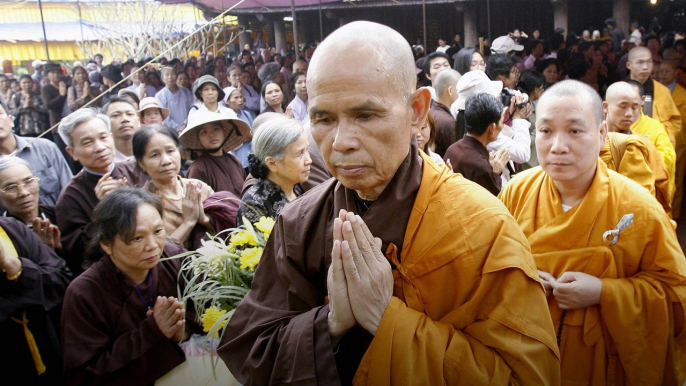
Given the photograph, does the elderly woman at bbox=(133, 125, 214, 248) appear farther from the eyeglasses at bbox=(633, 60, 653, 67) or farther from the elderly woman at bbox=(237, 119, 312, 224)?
the eyeglasses at bbox=(633, 60, 653, 67)

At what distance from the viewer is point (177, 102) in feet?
26.5

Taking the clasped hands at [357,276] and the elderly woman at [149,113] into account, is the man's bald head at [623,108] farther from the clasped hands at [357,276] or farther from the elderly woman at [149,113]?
the elderly woman at [149,113]

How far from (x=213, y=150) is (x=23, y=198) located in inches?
56.4

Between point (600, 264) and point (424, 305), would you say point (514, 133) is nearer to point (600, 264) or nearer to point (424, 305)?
point (600, 264)

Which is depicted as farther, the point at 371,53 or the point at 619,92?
the point at 619,92

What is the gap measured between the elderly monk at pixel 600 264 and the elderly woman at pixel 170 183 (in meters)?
1.95

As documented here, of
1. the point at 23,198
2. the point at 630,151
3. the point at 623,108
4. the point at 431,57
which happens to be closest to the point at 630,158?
the point at 630,151

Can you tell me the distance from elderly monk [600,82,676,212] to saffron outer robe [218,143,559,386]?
1.56 metres

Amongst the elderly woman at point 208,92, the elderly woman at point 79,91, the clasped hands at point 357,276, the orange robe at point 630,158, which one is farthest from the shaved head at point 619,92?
the elderly woman at point 79,91

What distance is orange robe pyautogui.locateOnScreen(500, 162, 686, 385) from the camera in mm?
2008

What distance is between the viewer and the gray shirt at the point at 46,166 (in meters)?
4.26

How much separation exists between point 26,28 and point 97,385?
21511 mm

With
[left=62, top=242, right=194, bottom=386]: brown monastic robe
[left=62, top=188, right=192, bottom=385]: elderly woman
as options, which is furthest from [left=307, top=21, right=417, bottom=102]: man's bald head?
[left=62, top=242, right=194, bottom=386]: brown monastic robe

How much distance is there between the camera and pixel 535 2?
14016mm
